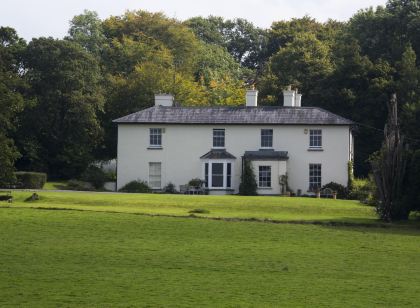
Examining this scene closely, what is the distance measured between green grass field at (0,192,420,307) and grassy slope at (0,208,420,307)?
0.03 metres

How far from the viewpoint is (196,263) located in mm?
28922

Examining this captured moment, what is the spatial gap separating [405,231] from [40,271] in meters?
18.8

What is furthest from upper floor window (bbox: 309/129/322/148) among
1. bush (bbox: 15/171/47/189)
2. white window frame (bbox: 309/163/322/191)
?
bush (bbox: 15/171/47/189)

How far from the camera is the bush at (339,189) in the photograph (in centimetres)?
6282

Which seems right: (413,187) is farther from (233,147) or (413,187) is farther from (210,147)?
(210,147)

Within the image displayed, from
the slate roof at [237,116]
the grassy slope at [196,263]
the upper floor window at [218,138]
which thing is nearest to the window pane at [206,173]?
the upper floor window at [218,138]

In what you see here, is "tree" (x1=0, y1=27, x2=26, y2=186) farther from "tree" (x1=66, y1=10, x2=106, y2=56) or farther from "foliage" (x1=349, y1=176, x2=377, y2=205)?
"tree" (x1=66, y1=10, x2=106, y2=56)

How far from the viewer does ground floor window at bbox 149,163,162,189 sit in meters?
65.9

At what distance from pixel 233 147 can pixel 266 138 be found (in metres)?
2.21

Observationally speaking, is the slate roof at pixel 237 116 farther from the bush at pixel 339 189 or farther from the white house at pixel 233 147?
the bush at pixel 339 189

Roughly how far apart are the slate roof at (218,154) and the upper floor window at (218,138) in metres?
0.37

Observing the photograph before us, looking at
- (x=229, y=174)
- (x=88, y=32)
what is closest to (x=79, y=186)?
(x=229, y=174)

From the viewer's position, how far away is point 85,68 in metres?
75.4

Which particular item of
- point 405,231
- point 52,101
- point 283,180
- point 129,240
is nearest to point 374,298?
point 129,240
